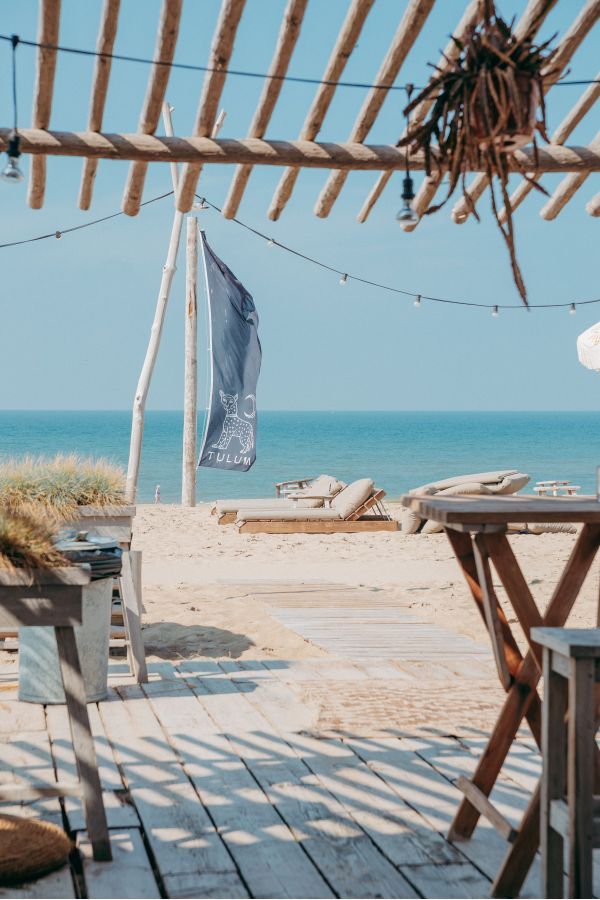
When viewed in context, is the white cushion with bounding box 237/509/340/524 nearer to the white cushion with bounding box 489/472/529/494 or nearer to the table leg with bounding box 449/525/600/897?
the white cushion with bounding box 489/472/529/494

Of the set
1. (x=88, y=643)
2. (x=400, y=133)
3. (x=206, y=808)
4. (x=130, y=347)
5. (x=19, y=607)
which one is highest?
(x=130, y=347)

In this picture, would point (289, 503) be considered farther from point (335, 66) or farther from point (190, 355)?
point (335, 66)

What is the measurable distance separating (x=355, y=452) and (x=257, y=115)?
56.3 metres

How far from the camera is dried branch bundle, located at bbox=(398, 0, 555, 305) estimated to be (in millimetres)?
2447

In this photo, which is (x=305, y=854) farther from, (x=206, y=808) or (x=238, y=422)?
(x=238, y=422)

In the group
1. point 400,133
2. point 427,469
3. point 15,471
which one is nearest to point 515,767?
point 400,133

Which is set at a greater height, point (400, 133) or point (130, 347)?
point (130, 347)

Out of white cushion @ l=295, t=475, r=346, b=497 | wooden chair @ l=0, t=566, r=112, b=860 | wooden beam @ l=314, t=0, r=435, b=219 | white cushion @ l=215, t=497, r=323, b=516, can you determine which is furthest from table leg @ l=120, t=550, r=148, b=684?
white cushion @ l=295, t=475, r=346, b=497

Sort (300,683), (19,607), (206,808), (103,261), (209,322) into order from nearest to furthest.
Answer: (19,607) → (206,808) → (300,683) → (209,322) → (103,261)

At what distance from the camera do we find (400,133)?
424 centimetres

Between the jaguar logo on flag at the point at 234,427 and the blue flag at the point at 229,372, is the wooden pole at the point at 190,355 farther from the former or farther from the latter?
the jaguar logo on flag at the point at 234,427

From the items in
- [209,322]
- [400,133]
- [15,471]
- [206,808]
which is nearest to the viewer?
[206,808]

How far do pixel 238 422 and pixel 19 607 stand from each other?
332 inches

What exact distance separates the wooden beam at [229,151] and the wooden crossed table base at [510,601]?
6.14 ft
